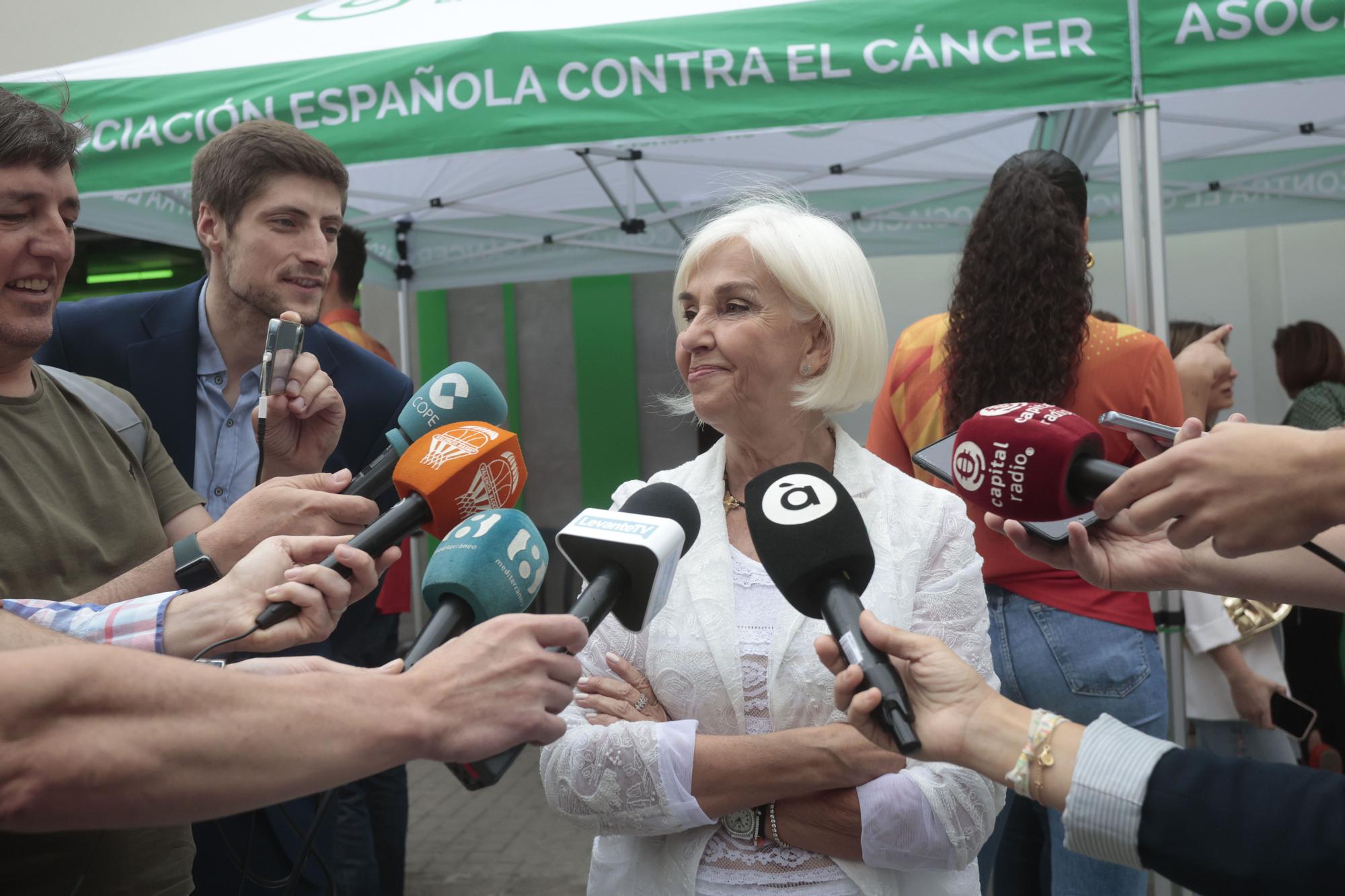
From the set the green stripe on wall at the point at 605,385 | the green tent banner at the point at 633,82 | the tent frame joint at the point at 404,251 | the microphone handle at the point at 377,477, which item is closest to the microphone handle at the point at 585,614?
the microphone handle at the point at 377,477

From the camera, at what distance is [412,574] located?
7285 mm

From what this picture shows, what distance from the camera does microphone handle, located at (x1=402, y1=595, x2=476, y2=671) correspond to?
1311 mm

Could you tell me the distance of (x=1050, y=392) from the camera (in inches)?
109

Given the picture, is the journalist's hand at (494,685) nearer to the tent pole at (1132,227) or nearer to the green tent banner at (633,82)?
the green tent banner at (633,82)

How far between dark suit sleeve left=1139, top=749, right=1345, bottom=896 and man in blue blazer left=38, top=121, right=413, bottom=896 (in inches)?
76.0

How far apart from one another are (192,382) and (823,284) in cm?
151

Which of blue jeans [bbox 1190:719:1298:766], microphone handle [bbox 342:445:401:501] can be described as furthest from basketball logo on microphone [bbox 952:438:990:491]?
blue jeans [bbox 1190:719:1298:766]

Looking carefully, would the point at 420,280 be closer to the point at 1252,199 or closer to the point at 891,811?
the point at 1252,199

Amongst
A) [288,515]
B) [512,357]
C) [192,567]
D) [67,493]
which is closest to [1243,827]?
[288,515]

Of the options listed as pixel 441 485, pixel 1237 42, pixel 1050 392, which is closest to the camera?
pixel 441 485

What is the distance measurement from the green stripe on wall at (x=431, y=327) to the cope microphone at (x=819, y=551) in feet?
27.0

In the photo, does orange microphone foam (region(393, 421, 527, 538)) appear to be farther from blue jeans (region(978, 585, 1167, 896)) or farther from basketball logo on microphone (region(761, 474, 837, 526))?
blue jeans (region(978, 585, 1167, 896))

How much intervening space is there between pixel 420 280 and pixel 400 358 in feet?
2.04

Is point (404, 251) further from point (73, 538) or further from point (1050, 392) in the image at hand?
point (73, 538)
